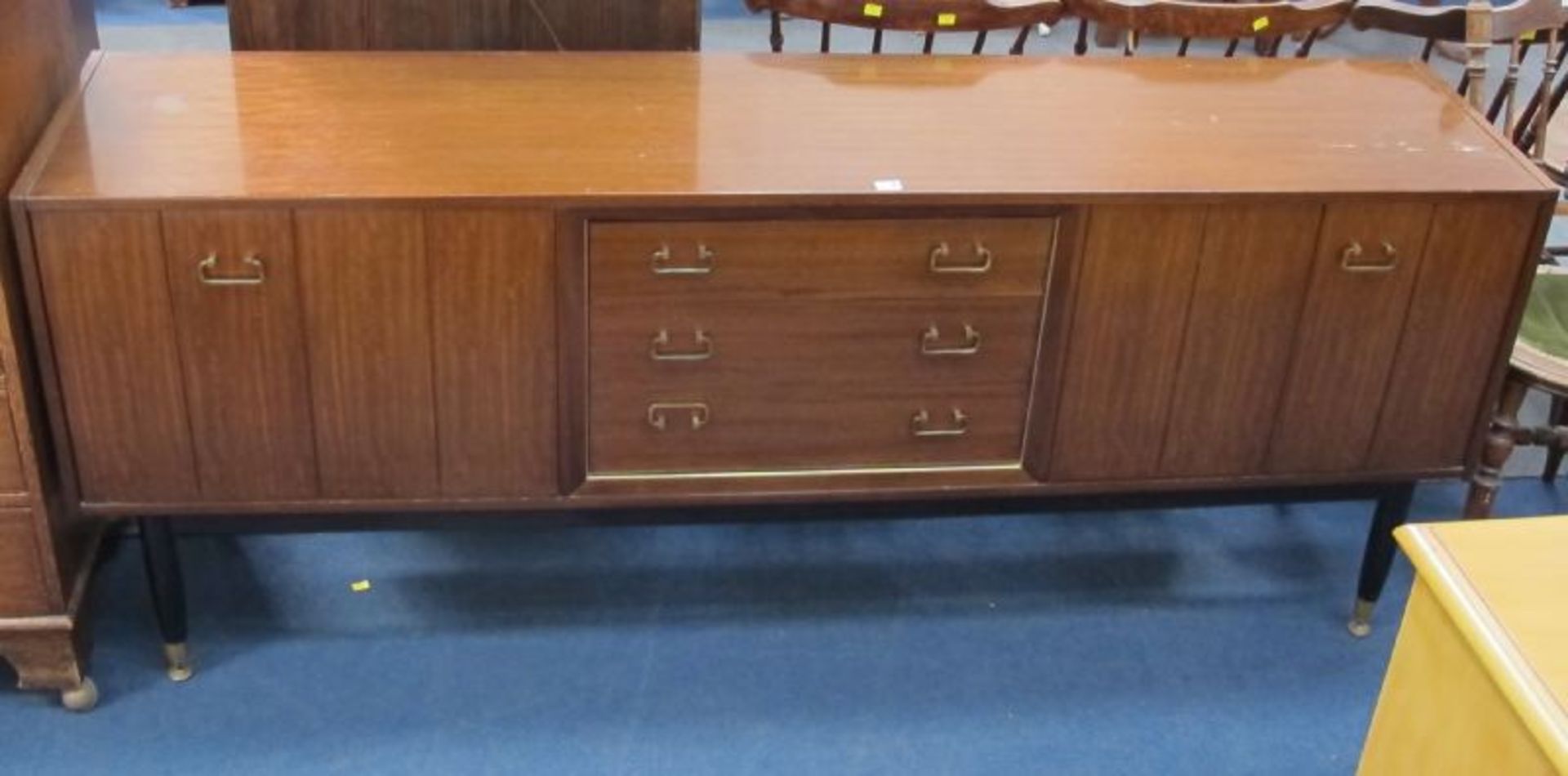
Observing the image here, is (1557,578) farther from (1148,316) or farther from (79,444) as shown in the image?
(79,444)

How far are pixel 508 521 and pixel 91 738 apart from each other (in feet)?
1.89

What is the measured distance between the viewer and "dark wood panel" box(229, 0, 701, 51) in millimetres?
2184

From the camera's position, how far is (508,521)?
2.01 metres

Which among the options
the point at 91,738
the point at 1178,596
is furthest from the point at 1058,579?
the point at 91,738

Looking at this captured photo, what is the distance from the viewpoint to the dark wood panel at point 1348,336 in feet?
6.18

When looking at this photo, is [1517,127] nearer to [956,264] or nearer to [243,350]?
[956,264]

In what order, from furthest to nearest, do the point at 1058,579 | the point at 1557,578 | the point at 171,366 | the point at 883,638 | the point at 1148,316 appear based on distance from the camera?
1. the point at 1058,579
2. the point at 883,638
3. the point at 1148,316
4. the point at 171,366
5. the point at 1557,578

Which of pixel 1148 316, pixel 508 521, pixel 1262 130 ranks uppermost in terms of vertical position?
pixel 1262 130

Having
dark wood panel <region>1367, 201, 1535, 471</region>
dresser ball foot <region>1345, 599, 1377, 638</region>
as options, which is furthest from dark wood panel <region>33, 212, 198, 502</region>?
dresser ball foot <region>1345, 599, 1377, 638</region>

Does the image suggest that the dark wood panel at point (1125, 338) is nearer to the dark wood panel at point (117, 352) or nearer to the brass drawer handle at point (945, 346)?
the brass drawer handle at point (945, 346)

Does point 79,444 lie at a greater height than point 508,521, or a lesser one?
greater

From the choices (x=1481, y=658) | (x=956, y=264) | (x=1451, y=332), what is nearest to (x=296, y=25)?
(x=956, y=264)

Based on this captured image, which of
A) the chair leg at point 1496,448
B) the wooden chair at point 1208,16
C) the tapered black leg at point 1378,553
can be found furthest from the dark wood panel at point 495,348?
the chair leg at point 1496,448

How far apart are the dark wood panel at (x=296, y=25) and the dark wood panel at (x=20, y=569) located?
0.73 meters
